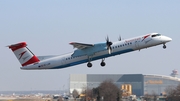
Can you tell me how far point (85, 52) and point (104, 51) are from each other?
2439 millimetres

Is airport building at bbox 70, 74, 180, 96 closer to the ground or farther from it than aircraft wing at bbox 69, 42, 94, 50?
farther from it

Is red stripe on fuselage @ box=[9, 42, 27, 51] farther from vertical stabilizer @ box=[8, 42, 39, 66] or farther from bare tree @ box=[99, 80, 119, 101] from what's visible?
bare tree @ box=[99, 80, 119, 101]

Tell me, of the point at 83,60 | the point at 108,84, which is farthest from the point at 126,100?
the point at 83,60

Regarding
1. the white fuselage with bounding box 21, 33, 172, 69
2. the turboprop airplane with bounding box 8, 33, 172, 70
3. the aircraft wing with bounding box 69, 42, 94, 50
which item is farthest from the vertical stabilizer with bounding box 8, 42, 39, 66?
the aircraft wing with bounding box 69, 42, 94, 50

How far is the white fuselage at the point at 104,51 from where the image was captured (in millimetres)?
52125

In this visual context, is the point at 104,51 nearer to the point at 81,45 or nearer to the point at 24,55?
the point at 81,45

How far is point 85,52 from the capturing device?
54938 mm

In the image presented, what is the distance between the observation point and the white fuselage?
52125mm

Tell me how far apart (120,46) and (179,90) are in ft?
111

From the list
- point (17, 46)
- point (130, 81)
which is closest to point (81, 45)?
point (17, 46)

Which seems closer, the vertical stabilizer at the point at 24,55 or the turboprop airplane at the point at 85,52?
the turboprop airplane at the point at 85,52

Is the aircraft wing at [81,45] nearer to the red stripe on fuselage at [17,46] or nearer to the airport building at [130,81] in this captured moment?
the red stripe on fuselage at [17,46]

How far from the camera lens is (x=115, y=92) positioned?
84.2m

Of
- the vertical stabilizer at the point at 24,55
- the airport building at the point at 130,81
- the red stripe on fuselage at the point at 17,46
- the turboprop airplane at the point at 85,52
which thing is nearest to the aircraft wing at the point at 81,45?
the turboprop airplane at the point at 85,52
